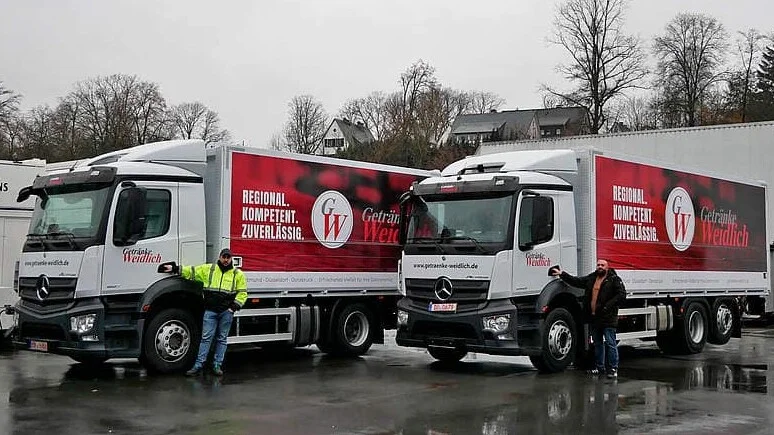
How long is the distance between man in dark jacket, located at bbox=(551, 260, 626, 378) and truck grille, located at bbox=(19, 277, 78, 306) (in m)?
6.81

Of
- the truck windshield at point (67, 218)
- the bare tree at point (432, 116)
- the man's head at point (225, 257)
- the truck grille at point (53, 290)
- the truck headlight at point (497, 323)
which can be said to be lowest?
the truck headlight at point (497, 323)

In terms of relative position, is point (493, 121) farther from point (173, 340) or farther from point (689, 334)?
point (173, 340)

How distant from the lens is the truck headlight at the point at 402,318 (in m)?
13.1

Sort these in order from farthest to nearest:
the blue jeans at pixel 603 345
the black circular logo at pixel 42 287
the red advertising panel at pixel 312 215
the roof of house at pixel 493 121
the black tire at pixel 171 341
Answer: the roof of house at pixel 493 121
the red advertising panel at pixel 312 215
the blue jeans at pixel 603 345
the black tire at pixel 171 341
the black circular logo at pixel 42 287

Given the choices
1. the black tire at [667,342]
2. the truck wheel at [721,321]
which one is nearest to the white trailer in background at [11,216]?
the black tire at [667,342]

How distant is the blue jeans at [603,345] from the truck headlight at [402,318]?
9.06 feet

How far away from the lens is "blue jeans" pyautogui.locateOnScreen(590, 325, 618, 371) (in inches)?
499

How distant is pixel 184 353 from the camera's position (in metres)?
12.5

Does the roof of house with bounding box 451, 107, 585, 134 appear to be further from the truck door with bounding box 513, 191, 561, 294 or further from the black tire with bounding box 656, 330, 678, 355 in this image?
the truck door with bounding box 513, 191, 561, 294

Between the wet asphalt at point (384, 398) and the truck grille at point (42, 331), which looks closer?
the wet asphalt at point (384, 398)

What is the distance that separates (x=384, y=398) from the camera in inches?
417

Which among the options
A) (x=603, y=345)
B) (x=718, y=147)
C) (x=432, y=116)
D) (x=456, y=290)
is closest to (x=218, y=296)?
(x=456, y=290)

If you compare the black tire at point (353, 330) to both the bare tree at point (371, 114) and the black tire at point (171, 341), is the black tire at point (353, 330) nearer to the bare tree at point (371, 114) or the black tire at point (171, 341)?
the black tire at point (171, 341)

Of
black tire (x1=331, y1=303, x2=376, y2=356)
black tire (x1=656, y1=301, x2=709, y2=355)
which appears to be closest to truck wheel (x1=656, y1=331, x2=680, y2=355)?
black tire (x1=656, y1=301, x2=709, y2=355)
